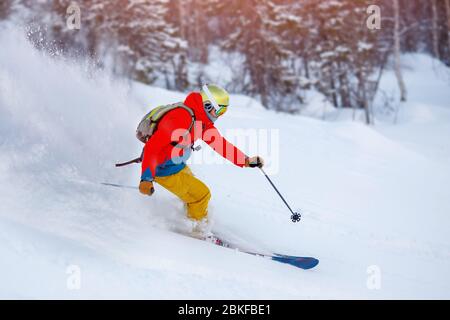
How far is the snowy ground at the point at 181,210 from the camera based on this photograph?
139 inches

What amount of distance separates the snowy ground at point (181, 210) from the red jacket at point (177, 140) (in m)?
0.63

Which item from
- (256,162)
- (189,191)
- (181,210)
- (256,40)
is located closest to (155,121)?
(189,191)

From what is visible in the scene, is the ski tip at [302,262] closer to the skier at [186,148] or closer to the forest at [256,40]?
the skier at [186,148]

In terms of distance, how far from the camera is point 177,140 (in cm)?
450

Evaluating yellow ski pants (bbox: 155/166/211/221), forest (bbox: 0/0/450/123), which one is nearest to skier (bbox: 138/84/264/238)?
yellow ski pants (bbox: 155/166/211/221)

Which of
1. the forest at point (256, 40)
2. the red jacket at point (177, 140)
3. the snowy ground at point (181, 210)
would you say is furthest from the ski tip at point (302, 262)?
the forest at point (256, 40)

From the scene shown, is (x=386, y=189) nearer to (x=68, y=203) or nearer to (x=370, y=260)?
(x=370, y=260)

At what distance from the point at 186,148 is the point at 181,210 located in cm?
98

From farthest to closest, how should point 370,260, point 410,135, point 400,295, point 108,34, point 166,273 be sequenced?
point 108,34 < point 410,135 < point 370,260 < point 400,295 < point 166,273

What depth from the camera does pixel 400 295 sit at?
4.21 m

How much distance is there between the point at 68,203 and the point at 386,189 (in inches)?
204

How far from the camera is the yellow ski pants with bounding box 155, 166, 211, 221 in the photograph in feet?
15.7

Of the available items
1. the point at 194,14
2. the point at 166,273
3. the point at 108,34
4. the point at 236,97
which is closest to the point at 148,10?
the point at 108,34

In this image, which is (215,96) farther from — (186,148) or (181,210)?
(181,210)
